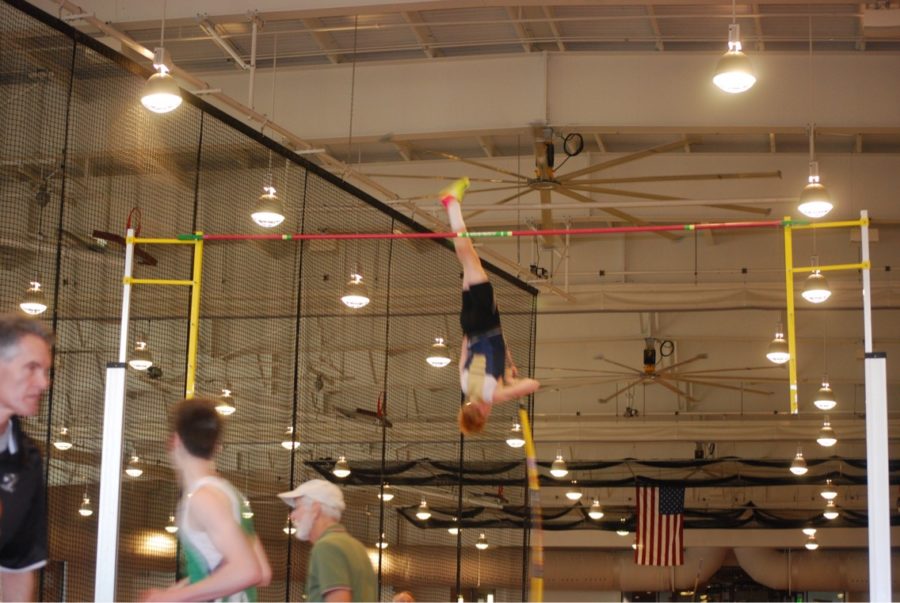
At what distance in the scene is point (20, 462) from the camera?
3379 millimetres

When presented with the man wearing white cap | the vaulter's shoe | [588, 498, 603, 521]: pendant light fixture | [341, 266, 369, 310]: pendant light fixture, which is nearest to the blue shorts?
the vaulter's shoe

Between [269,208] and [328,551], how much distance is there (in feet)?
15.5

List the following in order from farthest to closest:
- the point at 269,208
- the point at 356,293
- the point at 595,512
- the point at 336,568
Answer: the point at 595,512
the point at 356,293
the point at 269,208
the point at 336,568

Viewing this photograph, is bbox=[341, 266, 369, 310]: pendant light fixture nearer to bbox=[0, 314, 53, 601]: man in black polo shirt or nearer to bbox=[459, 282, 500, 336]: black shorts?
bbox=[459, 282, 500, 336]: black shorts

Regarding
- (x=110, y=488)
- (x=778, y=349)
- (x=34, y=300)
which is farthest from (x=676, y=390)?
(x=110, y=488)

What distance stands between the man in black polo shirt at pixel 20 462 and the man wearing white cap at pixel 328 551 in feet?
5.02

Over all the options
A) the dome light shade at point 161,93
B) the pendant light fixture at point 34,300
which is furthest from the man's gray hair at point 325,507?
the pendant light fixture at point 34,300

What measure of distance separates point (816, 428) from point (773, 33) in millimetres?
8569

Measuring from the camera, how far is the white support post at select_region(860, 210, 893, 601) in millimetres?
5730

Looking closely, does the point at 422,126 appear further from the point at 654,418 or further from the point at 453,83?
the point at 654,418

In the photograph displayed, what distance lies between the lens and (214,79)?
1377 cm

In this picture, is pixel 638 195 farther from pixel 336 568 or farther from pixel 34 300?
pixel 336 568

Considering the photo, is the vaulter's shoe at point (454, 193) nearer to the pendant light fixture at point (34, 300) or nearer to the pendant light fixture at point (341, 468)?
the pendant light fixture at point (34, 300)

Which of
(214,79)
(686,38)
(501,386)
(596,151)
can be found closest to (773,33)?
(686,38)
